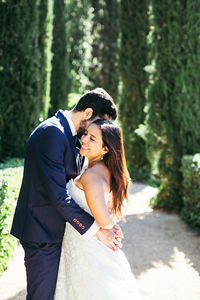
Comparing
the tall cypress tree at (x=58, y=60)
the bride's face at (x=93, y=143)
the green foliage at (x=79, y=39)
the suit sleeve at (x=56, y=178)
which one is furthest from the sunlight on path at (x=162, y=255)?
the green foliage at (x=79, y=39)

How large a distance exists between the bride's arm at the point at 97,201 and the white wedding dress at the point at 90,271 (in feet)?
0.43

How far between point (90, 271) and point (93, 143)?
881 millimetres

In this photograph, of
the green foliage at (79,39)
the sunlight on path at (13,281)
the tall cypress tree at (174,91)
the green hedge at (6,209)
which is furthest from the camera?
the green foliage at (79,39)

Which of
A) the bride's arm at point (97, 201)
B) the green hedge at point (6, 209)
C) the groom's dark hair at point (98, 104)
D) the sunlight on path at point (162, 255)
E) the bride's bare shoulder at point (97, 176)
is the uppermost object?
the groom's dark hair at point (98, 104)

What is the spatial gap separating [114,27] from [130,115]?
10861mm

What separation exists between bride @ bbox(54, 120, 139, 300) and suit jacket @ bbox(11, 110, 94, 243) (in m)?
0.08

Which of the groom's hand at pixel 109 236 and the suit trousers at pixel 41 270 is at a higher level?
the groom's hand at pixel 109 236

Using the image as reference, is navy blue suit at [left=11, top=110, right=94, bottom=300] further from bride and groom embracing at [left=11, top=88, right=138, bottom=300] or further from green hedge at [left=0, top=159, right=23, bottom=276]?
green hedge at [left=0, top=159, right=23, bottom=276]

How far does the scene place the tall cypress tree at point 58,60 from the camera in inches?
563

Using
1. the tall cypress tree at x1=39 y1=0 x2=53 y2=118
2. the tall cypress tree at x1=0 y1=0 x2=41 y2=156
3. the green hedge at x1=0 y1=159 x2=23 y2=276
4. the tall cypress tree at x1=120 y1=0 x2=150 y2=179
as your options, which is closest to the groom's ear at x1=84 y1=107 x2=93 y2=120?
the green hedge at x1=0 y1=159 x2=23 y2=276

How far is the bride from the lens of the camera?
2.29 metres

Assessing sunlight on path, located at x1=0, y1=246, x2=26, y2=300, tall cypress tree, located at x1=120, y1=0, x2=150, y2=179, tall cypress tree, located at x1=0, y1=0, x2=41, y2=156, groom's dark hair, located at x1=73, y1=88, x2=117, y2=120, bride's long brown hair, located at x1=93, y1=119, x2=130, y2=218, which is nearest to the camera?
bride's long brown hair, located at x1=93, y1=119, x2=130, y2=218

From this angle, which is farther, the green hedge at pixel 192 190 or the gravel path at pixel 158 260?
the green hedge at pixel 192 190

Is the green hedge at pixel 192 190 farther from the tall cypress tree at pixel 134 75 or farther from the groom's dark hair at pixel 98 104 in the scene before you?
the tall cypress tree at pixel 134 75
